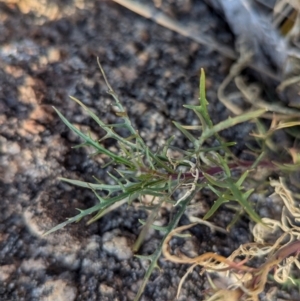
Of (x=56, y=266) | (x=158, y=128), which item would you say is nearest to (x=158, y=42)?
(x=158, y=128)

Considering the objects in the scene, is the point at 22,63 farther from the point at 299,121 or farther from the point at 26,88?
the point at 299,121

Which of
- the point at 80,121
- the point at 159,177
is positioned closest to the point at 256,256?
the point at 159,177

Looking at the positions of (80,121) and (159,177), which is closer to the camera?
(159,177)

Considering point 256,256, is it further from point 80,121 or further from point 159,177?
point 80,121
